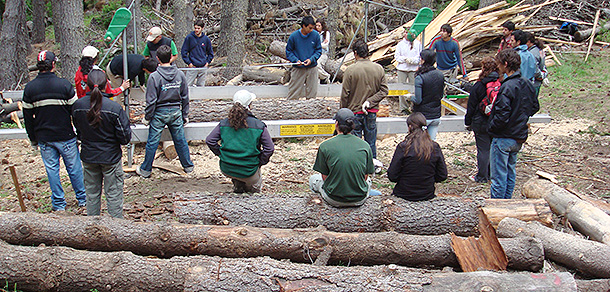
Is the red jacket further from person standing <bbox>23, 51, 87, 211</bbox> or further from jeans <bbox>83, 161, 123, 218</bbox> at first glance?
jeans <bbox>83, 161, 123, 218</bbox>

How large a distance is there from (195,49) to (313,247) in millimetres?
6765

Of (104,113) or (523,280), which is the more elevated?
(104,113)

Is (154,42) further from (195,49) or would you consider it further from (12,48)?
(12,48)

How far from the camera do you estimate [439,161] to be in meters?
5.16

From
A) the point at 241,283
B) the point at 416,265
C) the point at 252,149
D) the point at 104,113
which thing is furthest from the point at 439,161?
the point at 104,113

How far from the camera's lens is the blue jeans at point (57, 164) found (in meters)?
5.94

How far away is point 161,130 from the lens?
688 cm

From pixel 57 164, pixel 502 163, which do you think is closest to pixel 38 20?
pixel 57 164

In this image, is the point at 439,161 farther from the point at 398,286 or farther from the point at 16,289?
the point at 16,289

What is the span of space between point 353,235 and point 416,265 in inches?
25.9

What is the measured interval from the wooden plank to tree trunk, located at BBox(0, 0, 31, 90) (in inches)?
444

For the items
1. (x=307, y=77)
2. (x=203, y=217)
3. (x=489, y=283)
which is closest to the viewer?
(x=489, y=283)

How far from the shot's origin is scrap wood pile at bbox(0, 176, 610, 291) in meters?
3.92

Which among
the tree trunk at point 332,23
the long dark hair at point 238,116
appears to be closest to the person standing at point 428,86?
the long dark hair at point 238,116
